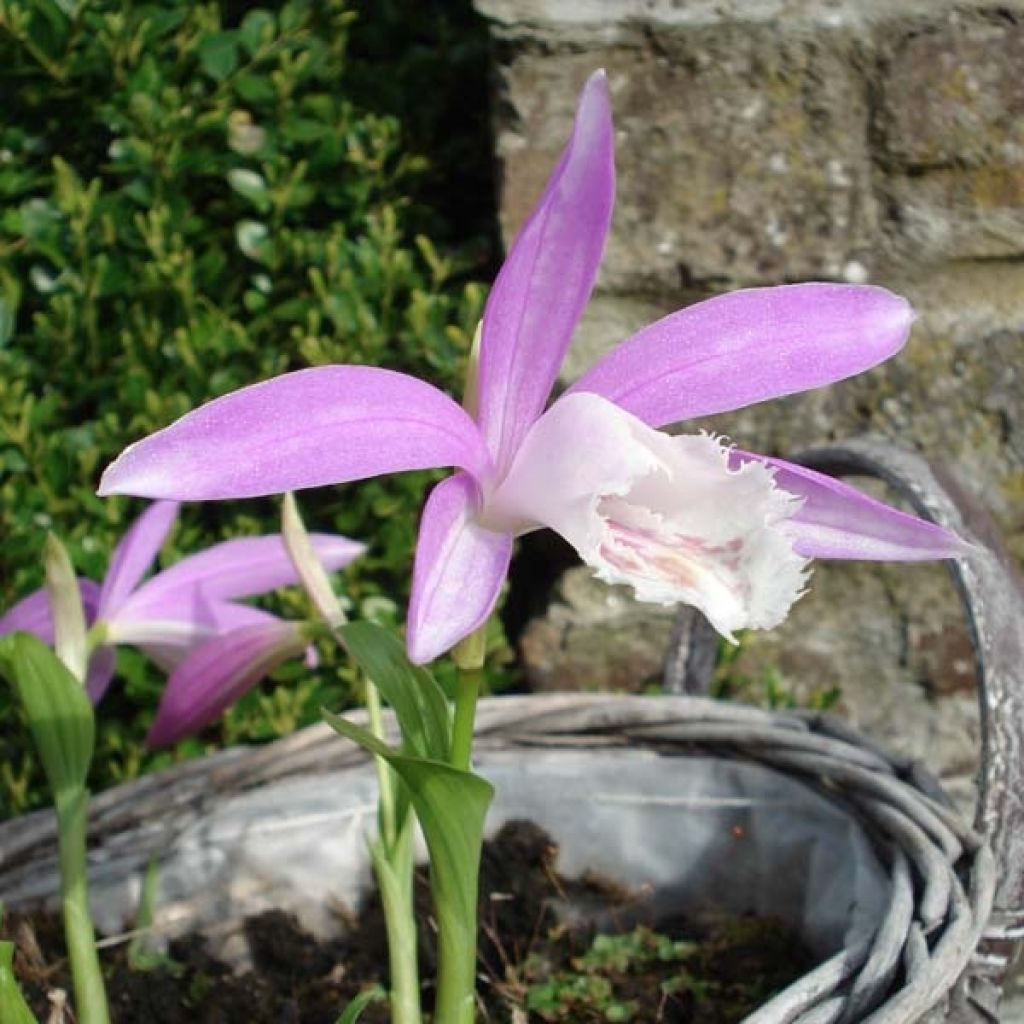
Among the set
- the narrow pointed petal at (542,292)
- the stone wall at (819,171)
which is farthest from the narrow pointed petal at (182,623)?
the stone wall at (819,171)

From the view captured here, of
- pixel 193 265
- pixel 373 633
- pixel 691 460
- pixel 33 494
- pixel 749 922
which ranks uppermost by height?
pixel 691 460

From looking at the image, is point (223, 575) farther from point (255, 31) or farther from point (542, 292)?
point (255, 31)

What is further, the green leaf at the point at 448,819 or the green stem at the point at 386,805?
the green stem at the point at 386,805

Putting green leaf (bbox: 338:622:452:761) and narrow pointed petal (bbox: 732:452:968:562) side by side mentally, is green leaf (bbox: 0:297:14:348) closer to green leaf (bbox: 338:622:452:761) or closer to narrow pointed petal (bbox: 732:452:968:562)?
green leaf (bbox: 338:622:452:761)

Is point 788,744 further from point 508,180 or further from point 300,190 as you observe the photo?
point 300,190

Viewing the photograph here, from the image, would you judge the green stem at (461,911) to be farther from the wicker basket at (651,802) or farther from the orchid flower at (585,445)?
the wicker basket at (651,802)

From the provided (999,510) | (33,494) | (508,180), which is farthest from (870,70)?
(33,494)

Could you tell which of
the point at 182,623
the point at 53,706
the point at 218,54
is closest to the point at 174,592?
the point at 182,623
